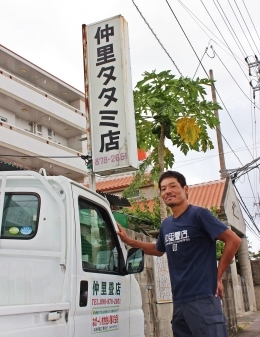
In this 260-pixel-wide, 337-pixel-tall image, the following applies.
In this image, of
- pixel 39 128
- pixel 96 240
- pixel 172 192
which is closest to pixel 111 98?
pixel 172 192

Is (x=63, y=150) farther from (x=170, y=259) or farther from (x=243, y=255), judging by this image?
(x=170, y=259)

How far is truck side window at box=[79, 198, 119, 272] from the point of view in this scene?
9.94 ft

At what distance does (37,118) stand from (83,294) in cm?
2280

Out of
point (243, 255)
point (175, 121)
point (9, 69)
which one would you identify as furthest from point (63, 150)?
point (175, 121)

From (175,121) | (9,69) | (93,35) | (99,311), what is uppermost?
(9,69)

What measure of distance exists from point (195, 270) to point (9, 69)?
23.1 m

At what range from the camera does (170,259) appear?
3.23 metres

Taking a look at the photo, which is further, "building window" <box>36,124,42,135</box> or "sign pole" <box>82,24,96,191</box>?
"building window" <box>36,124,42,135</box>

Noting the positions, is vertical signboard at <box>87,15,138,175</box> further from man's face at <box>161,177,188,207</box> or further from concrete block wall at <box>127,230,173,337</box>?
man's face at <box>161,177,188,207</box>

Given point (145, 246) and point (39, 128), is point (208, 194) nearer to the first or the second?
point (39, 128)

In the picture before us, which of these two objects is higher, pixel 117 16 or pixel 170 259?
pixel 117 16

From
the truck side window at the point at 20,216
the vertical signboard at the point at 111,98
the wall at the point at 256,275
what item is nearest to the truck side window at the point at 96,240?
the truck side window at the point at 20,216

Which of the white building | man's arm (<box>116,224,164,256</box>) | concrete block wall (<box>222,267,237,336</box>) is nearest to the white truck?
man's arm (<box>116,224,164,256</box>)

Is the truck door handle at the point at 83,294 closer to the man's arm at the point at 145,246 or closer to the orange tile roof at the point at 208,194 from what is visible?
the man's arm at the point at 145,246
